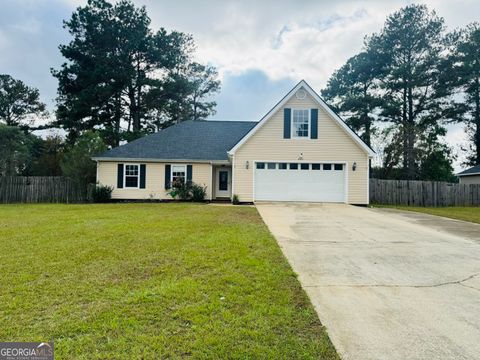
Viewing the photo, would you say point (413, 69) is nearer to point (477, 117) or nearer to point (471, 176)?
point (477, 117)

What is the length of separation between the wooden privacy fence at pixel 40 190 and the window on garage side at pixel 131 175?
317 cm

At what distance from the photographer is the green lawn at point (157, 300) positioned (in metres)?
2.37

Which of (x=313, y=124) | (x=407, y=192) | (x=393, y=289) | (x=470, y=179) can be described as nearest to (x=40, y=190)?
(x=313, y=124)

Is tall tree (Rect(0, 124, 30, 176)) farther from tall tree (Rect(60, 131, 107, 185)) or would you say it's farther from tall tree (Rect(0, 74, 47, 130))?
tall tree (Rect(0, 74, 47, 130))

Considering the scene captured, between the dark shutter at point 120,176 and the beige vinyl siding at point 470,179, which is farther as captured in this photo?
the beige vinyl siding at point 470,179

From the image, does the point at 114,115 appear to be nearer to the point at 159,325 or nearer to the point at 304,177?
the point at 304,177

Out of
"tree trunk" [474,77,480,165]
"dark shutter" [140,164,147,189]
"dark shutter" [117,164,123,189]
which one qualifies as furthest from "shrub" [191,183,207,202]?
"tree trunk" [474,77,480,165]

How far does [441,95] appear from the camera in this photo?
998 inches

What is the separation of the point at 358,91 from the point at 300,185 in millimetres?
17645

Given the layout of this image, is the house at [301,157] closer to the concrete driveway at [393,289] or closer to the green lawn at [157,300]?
the concrete driveway at [393,289]

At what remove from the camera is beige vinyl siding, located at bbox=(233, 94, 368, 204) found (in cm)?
1518

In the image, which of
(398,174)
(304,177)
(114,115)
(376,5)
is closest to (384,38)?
(398,174)

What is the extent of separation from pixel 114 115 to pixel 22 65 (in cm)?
755

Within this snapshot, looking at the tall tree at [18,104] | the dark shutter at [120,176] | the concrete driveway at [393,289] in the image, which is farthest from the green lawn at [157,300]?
the tall tree at [18,104]
